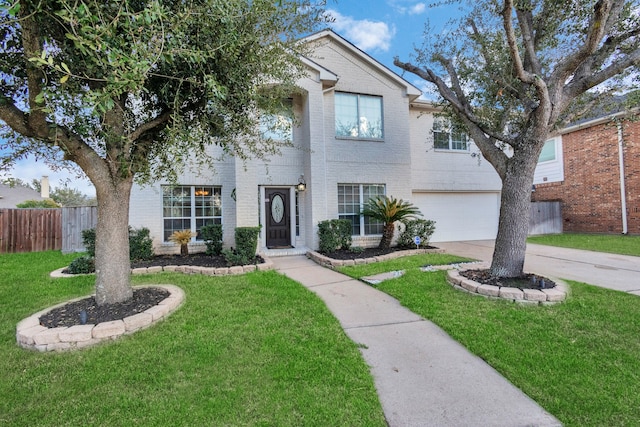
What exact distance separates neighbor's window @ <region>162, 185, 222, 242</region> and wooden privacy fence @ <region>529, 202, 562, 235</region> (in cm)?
1422

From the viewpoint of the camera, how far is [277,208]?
10.0 m

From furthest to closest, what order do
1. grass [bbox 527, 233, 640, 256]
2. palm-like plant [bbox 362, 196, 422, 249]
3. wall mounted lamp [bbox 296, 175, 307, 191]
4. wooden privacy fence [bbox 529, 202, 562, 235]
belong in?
wooden privacy fence [bbox 529, 202, 562, 235] < wall mounted lamp [bbox 296, 175, 307, 191] < palm-like plant [bbox 362, 196, 422, 249] < grass [bbox 527, 233, 640, 256]

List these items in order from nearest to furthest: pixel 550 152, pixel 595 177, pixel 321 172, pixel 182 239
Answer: pixel 182 239, pixel 321 172, pixel 595 177, pixel 550 152

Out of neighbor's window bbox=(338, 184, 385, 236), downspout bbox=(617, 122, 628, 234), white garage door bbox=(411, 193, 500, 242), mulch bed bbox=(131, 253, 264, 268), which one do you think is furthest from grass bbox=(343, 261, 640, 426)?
downspout bbox=(617, 122, 628, 234)

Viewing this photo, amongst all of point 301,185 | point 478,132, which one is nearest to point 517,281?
point 478,132

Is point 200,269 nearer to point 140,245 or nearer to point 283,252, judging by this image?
point 140,245

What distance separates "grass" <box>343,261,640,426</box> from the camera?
8.11 feet

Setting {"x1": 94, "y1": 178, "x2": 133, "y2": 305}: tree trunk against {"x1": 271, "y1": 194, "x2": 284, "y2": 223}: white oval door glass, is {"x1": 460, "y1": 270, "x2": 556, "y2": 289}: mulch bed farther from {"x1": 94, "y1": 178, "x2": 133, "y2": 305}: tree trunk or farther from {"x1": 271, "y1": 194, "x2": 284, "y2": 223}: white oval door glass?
{"x1": 271, "y1": 194, "x2": 284, "y2": 223}: white oval door glass

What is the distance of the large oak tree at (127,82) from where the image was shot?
298cm

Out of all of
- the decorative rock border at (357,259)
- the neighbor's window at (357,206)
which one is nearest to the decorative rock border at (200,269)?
the decorative rock border at (357,259)

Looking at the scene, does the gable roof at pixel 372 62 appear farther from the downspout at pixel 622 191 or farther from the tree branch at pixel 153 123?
the downspout at pixel 622 191

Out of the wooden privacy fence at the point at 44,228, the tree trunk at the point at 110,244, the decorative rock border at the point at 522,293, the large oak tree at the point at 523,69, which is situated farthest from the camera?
the wooden privacy fence at the point at 44,228

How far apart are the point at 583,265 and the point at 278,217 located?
8395 mm

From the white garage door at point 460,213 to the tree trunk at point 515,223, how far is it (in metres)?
6.60
